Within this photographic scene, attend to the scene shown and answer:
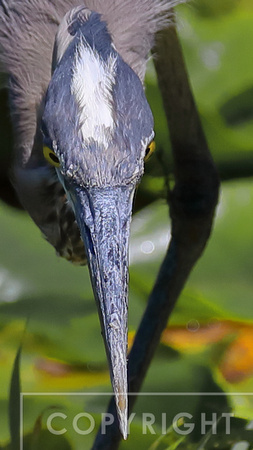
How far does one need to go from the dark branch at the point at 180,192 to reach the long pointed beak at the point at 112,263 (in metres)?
0.75

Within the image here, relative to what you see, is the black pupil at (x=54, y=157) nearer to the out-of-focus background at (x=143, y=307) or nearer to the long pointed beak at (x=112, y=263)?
the long pointed beak at (x=112, y=263)

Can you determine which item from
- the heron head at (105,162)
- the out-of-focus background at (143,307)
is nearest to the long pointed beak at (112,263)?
the heron head at (105,162)

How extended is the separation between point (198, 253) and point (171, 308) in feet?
0.51

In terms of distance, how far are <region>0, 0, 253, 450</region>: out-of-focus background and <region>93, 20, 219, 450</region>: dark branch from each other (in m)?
0.11

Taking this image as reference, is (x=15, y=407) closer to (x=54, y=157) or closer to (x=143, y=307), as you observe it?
(x=143, y=307)

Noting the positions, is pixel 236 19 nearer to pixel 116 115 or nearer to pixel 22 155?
pixel 22 155

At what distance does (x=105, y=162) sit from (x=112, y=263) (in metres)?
0.15

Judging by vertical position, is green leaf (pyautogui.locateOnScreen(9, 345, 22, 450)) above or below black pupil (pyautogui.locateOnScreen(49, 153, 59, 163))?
below

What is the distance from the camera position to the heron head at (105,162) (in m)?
1.36

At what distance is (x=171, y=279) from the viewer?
7.22 ft

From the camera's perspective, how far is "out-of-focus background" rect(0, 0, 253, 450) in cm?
210

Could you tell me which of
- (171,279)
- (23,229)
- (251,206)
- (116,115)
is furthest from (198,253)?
(116,115)

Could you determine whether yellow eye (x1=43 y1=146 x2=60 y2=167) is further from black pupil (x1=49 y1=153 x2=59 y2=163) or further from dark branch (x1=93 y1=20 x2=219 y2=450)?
dark branch (x1=93 y1=20 x2=219 y2=450)

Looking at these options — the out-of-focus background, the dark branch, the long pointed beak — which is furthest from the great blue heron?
the out-of-focus background
